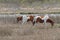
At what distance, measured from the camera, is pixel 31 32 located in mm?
11844

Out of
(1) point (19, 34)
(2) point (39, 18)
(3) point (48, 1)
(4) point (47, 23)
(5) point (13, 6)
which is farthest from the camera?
(3) point (48, 1)

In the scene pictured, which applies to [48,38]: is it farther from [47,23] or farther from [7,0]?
[7,0]

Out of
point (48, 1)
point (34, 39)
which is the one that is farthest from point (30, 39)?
point (48, 1)

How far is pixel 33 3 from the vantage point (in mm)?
36938

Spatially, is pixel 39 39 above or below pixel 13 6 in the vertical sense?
above

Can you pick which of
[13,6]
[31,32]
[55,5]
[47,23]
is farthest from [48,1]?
[31,32]

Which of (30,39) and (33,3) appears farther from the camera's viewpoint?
(33,3)

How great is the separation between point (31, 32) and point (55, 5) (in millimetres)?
24562

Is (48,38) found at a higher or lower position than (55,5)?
higher

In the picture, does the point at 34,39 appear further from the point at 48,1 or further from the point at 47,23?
the point at 48,1

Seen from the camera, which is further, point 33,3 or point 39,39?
point 33,3

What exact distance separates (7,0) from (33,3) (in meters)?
3.51

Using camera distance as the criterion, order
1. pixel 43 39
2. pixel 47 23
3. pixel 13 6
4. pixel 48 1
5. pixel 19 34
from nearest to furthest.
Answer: pixel 43 39 < pixel 19 34 < pixel 47 23 < pixel 13 6 < pixel 48 1

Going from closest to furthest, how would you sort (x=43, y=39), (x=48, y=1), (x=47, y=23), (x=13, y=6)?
(x=43, y=39) → (x=47, y=23) → (x=13, y=6) → (x=48, y=1)
